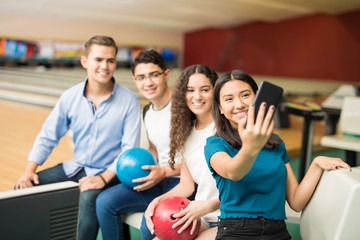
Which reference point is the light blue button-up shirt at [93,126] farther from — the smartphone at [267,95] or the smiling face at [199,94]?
the smartphone at [267,95]

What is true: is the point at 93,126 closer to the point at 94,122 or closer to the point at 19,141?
the point at 94,122

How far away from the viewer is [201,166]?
1.39 meters

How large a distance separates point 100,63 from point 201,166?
735mm

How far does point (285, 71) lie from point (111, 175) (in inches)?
477

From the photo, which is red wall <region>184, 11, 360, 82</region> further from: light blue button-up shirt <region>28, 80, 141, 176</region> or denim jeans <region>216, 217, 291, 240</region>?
denim jeans <region>216, 217, 291, 240</region>

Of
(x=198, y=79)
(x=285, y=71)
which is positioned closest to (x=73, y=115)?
(x=198, y=79)

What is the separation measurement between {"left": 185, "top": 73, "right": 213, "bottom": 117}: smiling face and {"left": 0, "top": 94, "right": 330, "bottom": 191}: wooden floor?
1384 mm

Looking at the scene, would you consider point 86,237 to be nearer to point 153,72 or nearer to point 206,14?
point 153,72


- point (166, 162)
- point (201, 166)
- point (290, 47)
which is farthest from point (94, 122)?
point (290, 47)

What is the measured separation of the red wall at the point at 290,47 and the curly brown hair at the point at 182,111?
1075 centimetres

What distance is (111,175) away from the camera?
1711mm

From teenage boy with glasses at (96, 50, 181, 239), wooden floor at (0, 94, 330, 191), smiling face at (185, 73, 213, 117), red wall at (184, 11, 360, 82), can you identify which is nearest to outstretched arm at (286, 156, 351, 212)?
smiling face at (185, 73, 213, 117)

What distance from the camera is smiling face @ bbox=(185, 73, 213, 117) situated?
1411 mm

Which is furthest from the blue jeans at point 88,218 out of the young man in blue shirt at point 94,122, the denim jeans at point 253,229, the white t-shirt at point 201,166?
the denim jeans at point 253,229
